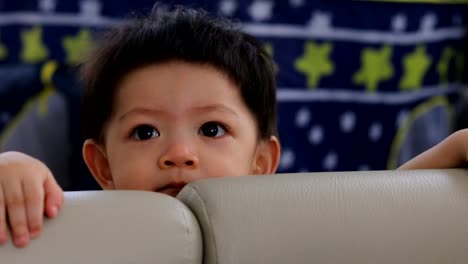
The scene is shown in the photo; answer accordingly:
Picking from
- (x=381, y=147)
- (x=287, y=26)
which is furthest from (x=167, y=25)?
(x=381, y=147)

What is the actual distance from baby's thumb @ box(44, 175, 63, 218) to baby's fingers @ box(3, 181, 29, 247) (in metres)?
0.02

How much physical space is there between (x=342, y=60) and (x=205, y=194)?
173 centimetres

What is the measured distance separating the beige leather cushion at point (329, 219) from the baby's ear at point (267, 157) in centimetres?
49

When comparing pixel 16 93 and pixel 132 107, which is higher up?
pixel 132 107

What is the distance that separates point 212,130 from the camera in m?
1.15

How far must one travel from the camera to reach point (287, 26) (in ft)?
7.73

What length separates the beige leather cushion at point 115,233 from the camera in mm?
681

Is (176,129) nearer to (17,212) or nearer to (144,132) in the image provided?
(144,132)

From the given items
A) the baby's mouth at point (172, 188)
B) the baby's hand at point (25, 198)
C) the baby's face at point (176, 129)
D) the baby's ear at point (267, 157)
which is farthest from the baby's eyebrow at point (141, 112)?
the baby's hand at point (25, 198)

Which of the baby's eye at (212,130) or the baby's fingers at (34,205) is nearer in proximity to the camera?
the baby's fingers at (34,205)

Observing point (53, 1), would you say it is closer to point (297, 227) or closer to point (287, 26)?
point (287, 26)

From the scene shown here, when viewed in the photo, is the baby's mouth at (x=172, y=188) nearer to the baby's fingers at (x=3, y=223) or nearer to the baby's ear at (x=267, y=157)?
the baby's ear at (x=267, y=157)

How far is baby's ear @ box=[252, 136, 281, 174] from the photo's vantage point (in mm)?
1292

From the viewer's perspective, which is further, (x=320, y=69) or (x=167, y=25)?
(x=320, y=69)
